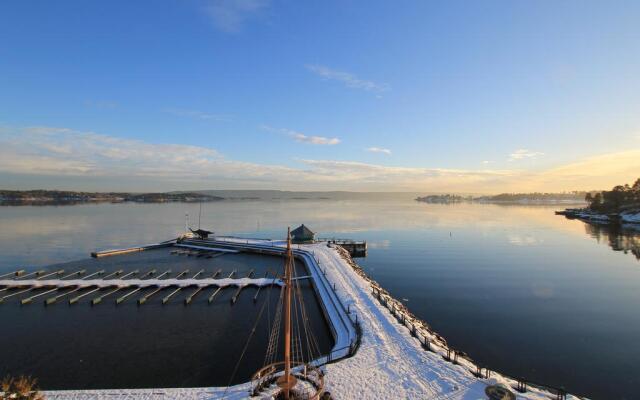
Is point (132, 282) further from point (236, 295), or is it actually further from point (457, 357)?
point (457, 357)

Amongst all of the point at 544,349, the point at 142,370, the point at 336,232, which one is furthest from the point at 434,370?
the point at 336,232

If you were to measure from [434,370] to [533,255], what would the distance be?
2575 inches

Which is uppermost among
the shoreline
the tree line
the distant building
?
the tree line

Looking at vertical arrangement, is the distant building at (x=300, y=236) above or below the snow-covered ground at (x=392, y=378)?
above

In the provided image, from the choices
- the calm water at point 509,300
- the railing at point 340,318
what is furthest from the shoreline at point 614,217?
the railing at point 340,318

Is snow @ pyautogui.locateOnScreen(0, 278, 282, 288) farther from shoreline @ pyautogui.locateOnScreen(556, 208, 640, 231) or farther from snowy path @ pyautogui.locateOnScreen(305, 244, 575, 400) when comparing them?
shoreline @ pyautogui.locateOnScreen(556, 208, 640, 231)

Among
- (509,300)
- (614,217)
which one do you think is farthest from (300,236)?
(614,217)

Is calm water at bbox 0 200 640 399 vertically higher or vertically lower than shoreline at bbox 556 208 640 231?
lower

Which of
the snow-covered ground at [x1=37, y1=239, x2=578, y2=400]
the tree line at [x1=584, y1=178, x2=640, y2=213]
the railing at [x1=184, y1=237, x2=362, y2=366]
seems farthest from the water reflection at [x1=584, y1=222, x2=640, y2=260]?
the snow-covered ground at [x1=37, y1=239, x2=578, y2=400]

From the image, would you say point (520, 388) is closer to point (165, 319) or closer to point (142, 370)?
point (142, 370)

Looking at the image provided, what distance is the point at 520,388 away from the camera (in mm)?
18688

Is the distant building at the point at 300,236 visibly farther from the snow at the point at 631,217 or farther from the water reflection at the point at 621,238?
the snow at the point at 631,217

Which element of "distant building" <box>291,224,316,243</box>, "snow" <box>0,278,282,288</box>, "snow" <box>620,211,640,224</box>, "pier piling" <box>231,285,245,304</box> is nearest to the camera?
"pier piling" <box>231,285,245,304</box>

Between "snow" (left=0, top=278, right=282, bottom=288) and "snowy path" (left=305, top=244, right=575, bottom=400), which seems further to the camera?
"snow" (left=0, top=278, right=282, bottom=288)
